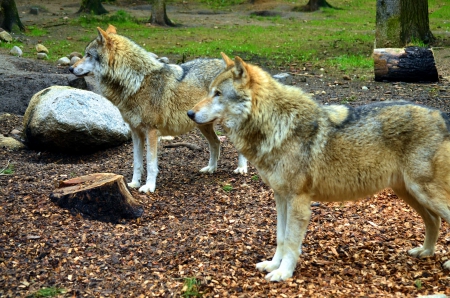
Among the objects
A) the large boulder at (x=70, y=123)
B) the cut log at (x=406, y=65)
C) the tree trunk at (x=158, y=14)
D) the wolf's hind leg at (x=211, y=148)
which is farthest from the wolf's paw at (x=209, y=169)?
the tree trunk at (x=158, y=14)

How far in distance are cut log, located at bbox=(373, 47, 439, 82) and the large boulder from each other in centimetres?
657

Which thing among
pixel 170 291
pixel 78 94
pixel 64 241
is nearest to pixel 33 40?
pixel 78 94

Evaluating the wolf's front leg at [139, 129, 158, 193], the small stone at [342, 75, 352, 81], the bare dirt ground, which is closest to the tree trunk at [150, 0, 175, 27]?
the small stone at [342, 75, 352, 81]

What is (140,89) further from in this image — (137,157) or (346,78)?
(346,78)

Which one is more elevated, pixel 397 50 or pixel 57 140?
pixel 397 50

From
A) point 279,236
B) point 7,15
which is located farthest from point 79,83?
point 7,15

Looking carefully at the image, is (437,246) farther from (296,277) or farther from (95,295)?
(95,295)

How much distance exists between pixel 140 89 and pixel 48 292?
3878 mm

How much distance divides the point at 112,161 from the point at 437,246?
217 inches

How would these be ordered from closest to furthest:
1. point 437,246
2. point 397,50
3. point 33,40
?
point 437,246 → point 397,50 → point 33,40

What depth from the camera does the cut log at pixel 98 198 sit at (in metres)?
6.59

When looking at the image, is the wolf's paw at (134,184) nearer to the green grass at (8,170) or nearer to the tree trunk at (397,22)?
the green grass at (8,170)

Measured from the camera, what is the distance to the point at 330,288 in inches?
191

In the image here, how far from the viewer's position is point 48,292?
16.0ft
